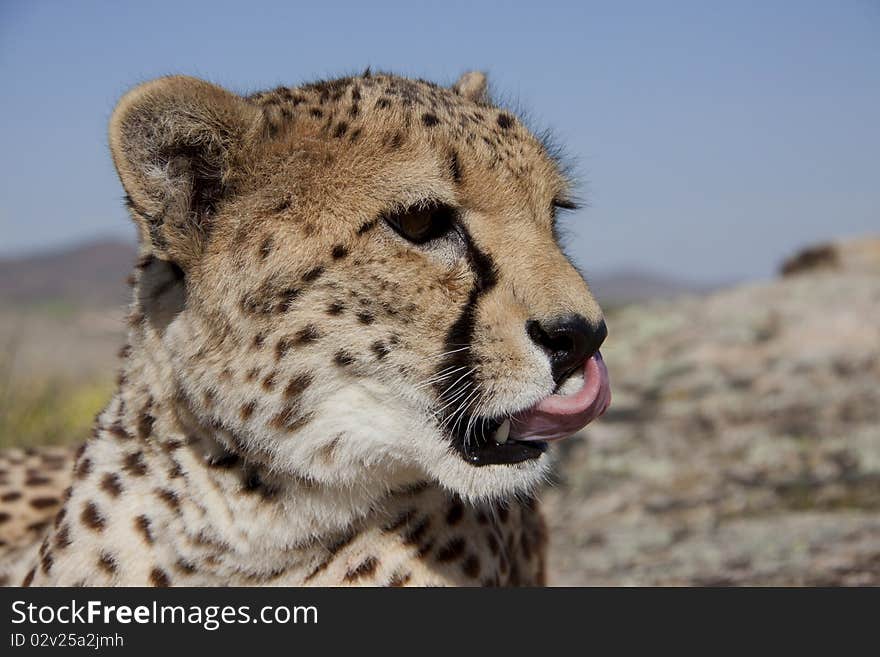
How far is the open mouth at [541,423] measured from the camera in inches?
82.3

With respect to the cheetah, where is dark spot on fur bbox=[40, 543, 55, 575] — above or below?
below

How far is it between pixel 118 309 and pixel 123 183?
1.50 feet

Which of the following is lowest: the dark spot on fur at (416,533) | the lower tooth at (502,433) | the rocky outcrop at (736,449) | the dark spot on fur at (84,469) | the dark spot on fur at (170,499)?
the rocky outcrop at (736,449)

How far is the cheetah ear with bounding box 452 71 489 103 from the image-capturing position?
279 cm

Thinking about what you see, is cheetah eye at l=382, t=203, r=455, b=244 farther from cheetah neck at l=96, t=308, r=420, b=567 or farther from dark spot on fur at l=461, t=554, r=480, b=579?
dark spot on fur at l=461, t=554, r=480, b=579

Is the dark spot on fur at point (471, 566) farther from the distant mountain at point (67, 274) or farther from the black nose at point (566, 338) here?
the distant mountain at point (67, 274)

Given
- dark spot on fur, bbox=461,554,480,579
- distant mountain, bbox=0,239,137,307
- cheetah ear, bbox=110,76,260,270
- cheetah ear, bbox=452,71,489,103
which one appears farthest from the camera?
distant mountain, bbox=0,239,137,307

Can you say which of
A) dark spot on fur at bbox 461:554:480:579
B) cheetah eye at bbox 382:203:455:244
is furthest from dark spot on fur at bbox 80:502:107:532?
cheetah eye at bbox 382:203:455:244

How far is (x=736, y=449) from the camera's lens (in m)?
4.55

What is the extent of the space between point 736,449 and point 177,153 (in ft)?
10.0

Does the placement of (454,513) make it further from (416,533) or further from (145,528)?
(145,528)

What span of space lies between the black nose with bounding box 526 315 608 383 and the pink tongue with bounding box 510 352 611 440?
57 millimetres

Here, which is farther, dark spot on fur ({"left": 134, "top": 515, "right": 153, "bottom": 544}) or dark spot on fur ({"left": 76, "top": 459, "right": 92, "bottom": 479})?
dark spot on fur ({"left": 76, "top": 459, "right": 92, "bottom": 479})

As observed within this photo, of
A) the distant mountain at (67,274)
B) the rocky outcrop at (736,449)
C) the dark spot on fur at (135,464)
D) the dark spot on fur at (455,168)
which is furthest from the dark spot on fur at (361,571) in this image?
the distant mountain at (67,274)
